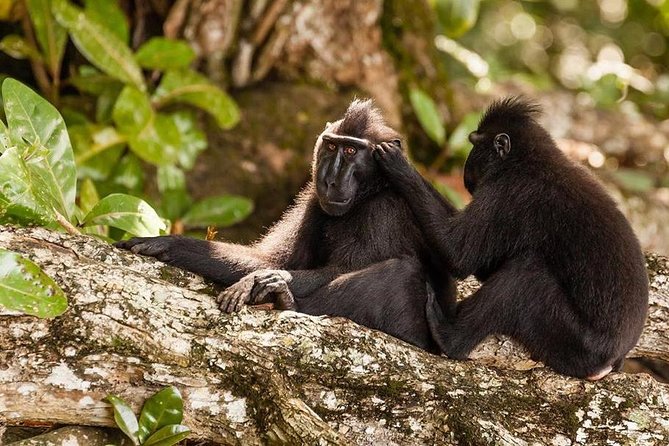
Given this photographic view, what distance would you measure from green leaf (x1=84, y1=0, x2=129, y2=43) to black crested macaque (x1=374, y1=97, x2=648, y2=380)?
3.74m

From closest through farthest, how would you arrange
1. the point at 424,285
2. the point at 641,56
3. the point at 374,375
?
the point at 374,375, the point at 424,285, the point at 641,56

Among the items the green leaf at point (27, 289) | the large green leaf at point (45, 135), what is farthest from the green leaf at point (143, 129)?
the green leaf at point (27, 289)

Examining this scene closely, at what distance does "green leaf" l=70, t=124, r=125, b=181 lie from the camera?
7.82 metres

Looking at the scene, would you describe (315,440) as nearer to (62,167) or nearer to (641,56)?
(62,167)

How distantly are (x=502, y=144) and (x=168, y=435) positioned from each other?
2832 millimetres

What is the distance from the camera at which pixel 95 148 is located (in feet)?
25.7

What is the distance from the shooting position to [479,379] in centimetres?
435

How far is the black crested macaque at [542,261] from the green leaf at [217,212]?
255 cm

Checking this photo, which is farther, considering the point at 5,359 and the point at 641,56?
the point at 641,56

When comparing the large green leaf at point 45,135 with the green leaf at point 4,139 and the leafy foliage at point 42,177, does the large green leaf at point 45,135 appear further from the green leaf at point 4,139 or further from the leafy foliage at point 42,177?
the green leaf at point 4,139

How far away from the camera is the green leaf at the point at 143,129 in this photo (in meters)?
7.65

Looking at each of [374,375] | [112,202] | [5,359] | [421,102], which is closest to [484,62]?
[421,102]

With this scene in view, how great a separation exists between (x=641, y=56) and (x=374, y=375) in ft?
46.6

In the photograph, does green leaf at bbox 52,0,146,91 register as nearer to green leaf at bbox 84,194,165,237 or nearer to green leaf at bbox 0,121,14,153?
green leaf at bbox 84,194,165,237
